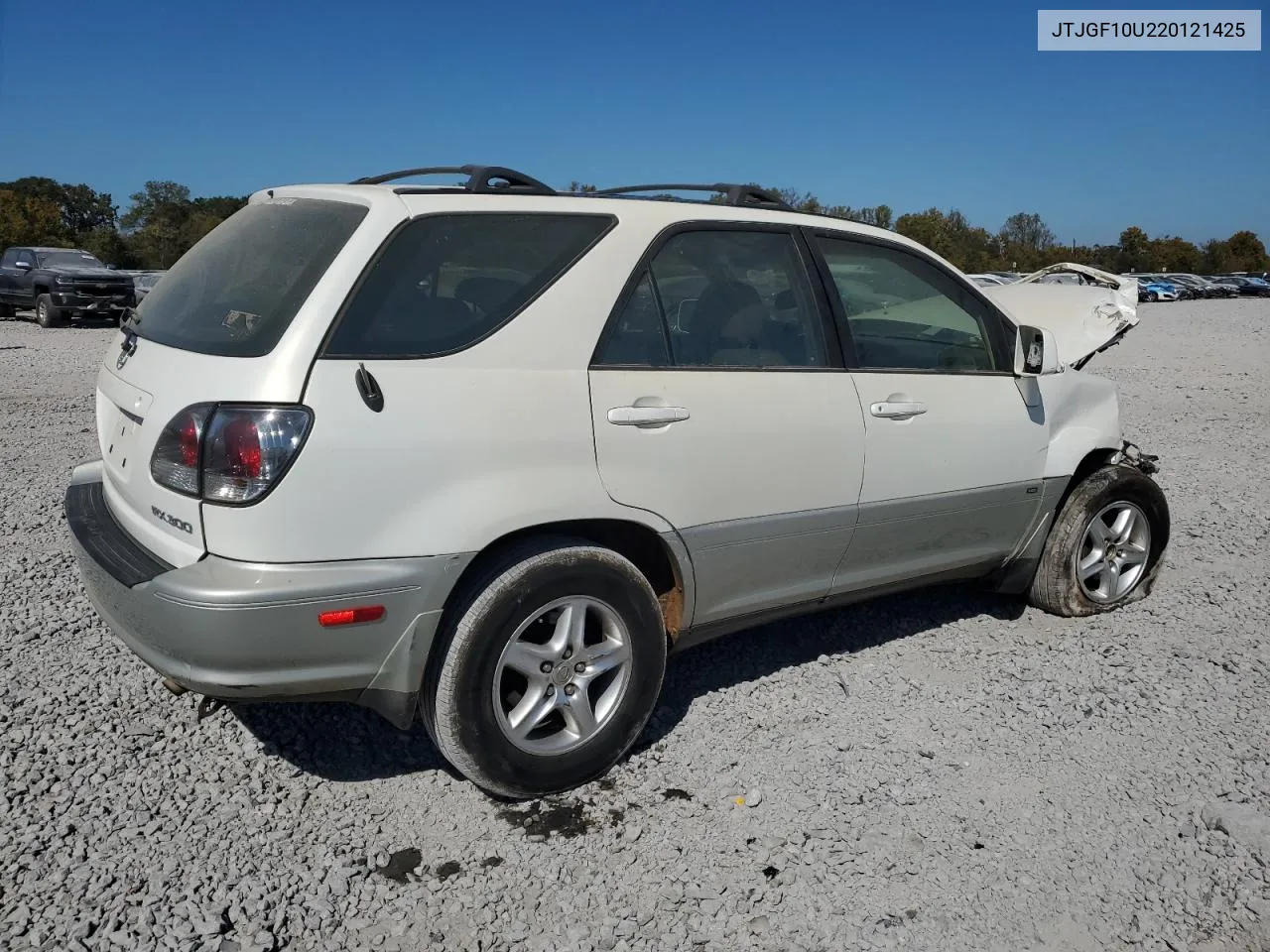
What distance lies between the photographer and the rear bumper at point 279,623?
2.70m

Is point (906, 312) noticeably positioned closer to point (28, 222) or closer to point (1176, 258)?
point (28, 222)

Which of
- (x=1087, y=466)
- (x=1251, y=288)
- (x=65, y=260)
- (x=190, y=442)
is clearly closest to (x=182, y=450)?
(x=190, y=442)

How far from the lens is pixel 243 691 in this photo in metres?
2.79

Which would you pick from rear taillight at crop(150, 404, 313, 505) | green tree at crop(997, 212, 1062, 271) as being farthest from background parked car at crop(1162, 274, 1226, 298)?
rear taillight at crop(150, 404, 313, 505)

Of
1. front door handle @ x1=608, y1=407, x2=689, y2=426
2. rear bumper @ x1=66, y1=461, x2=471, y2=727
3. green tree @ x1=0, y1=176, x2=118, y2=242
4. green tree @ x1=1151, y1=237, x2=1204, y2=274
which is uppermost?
green tree @ x1=0, y1=176, x2=118, y2=242

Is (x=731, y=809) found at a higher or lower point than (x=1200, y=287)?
lower

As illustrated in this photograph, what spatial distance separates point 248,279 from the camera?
10.3ft

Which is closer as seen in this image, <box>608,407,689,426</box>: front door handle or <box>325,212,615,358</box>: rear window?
<box>325,212,615,358</box>: rear window

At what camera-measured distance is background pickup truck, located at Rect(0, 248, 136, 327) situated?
2103 cm

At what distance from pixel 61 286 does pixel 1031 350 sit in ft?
70.5

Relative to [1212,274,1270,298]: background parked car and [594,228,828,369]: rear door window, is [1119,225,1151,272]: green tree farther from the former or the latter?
[594,228,828,369]: rear door window

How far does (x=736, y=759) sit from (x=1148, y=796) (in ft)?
4.37

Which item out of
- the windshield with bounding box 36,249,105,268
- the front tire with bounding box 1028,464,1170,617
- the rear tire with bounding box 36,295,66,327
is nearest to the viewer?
the front tire with bounding box 1028,464,1170,617

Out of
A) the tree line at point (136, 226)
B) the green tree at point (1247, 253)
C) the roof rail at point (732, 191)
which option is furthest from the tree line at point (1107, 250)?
the roof rail at point (732, 191)
